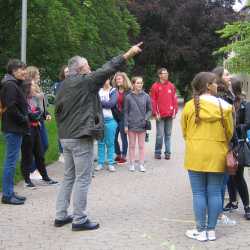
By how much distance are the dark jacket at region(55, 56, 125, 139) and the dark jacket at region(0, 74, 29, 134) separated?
1.54m

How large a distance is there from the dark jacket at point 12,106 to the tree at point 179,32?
34573mm

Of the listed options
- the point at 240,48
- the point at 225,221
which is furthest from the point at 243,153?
the point at 240,48

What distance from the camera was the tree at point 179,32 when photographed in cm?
4238

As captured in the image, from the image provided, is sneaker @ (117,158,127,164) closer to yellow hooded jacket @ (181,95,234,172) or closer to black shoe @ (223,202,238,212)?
black shoe @ (223,202,238,212)

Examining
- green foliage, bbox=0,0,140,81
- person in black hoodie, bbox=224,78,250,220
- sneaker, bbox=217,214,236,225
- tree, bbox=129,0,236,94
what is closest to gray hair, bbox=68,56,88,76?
person in black hoodie, bbox=224,78,250,220

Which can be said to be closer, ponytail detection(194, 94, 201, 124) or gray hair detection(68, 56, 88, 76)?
ponytail detection(194, 94, 201, 124)

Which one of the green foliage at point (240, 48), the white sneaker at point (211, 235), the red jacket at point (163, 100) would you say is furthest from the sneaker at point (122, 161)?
the green foliage at point (240, 48)

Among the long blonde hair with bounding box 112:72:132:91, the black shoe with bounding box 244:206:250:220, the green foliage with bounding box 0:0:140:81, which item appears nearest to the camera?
the black shoe with bounding box 244:206:250:220

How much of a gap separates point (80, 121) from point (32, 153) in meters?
2.92

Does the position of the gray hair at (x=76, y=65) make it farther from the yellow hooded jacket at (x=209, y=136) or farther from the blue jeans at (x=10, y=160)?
the blue jeans at (x=10, y=160)

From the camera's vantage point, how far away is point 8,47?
21406 millimetres

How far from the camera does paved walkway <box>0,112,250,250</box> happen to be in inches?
242

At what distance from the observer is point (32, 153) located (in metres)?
9.15

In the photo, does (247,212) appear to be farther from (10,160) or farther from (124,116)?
(124,116)
